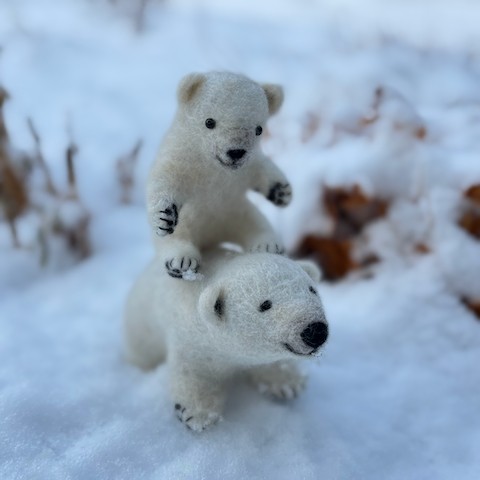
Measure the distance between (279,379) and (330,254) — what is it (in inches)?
20.8

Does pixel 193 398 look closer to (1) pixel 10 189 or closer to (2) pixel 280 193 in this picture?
(2) pixel 280 193

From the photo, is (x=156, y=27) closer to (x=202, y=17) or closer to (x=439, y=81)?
(x=202, y=17)

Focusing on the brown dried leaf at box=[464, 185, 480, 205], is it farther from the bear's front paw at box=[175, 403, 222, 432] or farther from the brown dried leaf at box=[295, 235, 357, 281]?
the bear's front paw at box=[175, 403, 222, 432]

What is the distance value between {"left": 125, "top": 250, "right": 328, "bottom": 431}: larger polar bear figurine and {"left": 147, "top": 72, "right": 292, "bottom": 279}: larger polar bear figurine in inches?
2.1

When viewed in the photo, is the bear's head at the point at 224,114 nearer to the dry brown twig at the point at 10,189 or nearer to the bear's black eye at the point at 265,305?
the bear's black eye at the point at 265,305

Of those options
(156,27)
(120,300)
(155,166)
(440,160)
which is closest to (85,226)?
(120,300)

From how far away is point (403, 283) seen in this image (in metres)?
1.36

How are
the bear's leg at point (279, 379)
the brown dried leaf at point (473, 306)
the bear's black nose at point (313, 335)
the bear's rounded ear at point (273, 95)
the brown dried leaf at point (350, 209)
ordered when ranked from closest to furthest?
the bear's black nose at point (313, 335)
the bear's rounded ear at point (273, 95)
the bear's leg at point (279, 379)
the brown dried leaf at point (473, 306)
the brown dried leaf at point (350, 209)

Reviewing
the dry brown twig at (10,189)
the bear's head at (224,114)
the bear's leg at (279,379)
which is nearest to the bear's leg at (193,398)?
the bear's leg at (279,379)

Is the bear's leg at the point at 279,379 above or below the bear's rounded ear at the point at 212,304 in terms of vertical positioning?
below

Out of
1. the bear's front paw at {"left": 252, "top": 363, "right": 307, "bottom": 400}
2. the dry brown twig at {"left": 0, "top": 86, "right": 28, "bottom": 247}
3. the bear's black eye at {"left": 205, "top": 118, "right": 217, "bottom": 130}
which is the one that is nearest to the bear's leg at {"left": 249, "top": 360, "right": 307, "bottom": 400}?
the bear's front paw at {"left": 252, "top": 363, "right": 307, "bottom": 400}

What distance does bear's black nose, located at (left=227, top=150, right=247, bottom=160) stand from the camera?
0.81 m

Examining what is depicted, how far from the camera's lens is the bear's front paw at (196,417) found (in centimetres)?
94

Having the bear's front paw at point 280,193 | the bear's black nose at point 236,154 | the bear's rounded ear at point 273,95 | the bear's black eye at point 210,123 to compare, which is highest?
the bear's rounded ear at point 273,95
